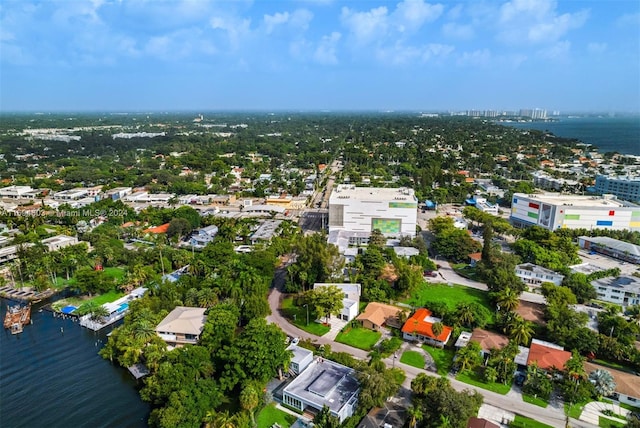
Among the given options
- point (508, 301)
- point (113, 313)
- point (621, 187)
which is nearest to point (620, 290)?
point (508, 301)

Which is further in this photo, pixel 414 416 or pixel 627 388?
pixel 627 388

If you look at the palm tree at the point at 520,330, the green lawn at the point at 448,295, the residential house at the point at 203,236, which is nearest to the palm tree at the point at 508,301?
the green lawn at the point at 448,295

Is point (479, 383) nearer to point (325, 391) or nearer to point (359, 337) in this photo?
point (359, 337)

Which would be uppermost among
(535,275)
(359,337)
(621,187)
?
(621,187)

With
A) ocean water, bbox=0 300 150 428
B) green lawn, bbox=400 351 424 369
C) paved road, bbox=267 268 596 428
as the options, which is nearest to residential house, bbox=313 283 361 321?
paved road, bbox=267 268 596 428

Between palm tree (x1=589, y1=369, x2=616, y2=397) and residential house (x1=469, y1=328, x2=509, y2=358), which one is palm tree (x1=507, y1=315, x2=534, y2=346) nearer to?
residential house (x1=469, y1=328, x2=509, y2=358)

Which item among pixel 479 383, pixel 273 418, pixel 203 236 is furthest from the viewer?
pixel 203 236
